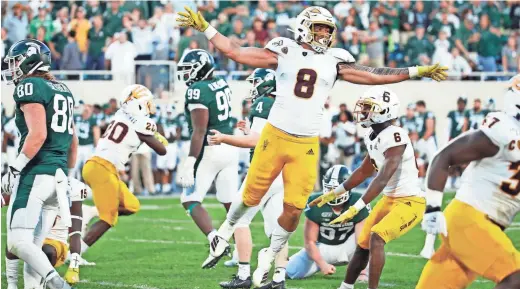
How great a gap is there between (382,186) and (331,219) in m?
1.68

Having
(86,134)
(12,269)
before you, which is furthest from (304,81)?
(86,134)

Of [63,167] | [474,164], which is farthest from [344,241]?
[474,164]

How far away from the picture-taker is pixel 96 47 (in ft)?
66.0

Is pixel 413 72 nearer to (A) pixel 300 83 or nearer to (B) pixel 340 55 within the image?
(B) pixel 340 55

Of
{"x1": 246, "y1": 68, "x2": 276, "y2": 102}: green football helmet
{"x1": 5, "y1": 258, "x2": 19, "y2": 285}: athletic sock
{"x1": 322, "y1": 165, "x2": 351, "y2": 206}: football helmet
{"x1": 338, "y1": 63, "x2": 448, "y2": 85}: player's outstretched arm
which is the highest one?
{"x1": 338, "y1": 63, "x2": 448, "y2": 85}: player's outstretched arm

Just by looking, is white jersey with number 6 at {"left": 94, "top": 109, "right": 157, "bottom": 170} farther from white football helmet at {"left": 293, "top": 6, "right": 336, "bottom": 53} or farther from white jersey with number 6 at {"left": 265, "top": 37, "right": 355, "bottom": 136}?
white football helmet at {"left": 293, "top": 6, "right": 336, "bottom": 53}

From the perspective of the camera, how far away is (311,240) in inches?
354

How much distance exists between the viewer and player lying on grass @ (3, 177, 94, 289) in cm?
737

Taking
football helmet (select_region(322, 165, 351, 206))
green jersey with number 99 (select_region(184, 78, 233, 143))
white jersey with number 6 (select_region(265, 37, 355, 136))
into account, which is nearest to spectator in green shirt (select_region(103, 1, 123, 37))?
green jersey with number 99 (select_region(184, 78, 233, 143))

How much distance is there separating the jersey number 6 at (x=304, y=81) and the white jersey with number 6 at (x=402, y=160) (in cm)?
67

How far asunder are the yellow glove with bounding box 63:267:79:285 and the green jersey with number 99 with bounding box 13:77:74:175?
1838 millimetres

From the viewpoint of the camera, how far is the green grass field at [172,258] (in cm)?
880

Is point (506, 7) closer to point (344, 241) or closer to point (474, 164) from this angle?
A: point (344, 241)

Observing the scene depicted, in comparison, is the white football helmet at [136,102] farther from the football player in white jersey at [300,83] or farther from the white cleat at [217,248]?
the football player in white jersey at [300,83]
